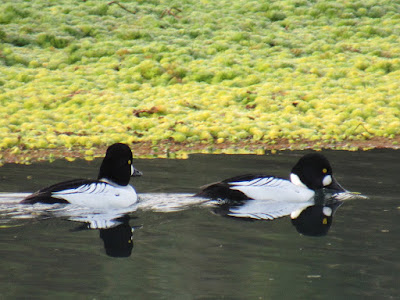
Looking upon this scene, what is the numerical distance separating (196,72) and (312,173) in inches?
258

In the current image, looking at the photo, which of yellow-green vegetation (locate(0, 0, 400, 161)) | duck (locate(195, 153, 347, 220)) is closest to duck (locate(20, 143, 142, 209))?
duck (locate(195, 153, 347, 220))

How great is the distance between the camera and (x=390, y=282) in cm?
628

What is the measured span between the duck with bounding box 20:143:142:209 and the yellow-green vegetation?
2478mm

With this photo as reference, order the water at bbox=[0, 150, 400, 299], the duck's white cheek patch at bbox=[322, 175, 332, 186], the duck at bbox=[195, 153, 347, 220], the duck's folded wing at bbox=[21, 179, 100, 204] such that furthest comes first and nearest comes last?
the duck's white cheek patch at bbox=[322, 175, 332, 186] → the duck at bbox=[195, 153, 347, 220] → the duck's folded wing at bbox=[21, 179, 100, 204] → the water at bbox=[0, 150, 400, 299]

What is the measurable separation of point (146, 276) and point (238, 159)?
5298 millimetres

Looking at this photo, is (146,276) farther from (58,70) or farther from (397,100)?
(58,70)

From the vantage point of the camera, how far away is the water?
6.05 meters

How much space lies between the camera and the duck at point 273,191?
916 centimetres

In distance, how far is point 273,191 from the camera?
31.2 feet

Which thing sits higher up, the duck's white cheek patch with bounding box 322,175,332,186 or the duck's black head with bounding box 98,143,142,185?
the duck's black head with bounding box 98,143,142,185

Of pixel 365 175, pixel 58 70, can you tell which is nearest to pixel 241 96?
pixel 58 70

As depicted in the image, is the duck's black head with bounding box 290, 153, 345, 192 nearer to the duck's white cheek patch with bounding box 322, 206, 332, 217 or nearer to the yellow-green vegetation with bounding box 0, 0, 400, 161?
the duck's white cheek patch with bounding box 322, 206, 332, 217

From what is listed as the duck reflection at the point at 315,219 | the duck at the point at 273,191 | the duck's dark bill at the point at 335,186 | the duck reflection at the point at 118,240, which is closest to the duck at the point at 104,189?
the duck reflection at the point at 118,240

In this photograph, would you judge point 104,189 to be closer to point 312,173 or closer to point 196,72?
point 312,173
